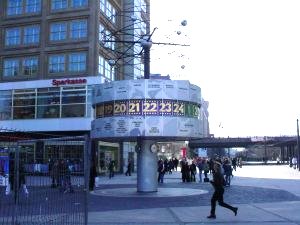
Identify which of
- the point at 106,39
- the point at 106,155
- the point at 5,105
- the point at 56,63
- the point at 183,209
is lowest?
the point at 183,209

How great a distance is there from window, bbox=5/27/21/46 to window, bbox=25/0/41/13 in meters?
2.27

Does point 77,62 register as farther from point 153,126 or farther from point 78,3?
point 153,126

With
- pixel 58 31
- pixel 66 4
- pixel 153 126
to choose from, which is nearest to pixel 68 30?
pixel 58 31

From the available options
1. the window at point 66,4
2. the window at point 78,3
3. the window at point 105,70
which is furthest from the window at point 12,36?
the window at point 105,70

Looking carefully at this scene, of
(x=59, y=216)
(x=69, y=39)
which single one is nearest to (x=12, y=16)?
(x=69, y=39)

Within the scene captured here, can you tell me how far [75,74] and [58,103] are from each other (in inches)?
129

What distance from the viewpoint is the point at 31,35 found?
53469 millimetres

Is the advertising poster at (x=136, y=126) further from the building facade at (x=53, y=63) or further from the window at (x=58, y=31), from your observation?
the window at (x=58, y=31)

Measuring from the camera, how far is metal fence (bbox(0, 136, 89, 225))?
34.4 feet

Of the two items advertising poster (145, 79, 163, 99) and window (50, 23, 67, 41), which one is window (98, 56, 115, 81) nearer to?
window (50, 23, 67, 41)

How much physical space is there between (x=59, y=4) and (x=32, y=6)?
10.9ft

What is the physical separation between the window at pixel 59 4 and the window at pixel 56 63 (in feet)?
16.2

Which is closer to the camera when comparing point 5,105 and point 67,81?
point 67,81

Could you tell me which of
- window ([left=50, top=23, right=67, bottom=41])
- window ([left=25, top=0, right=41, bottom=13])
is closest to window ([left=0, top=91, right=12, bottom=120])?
window ([left=50, top=23, right=67, bottom=41])
